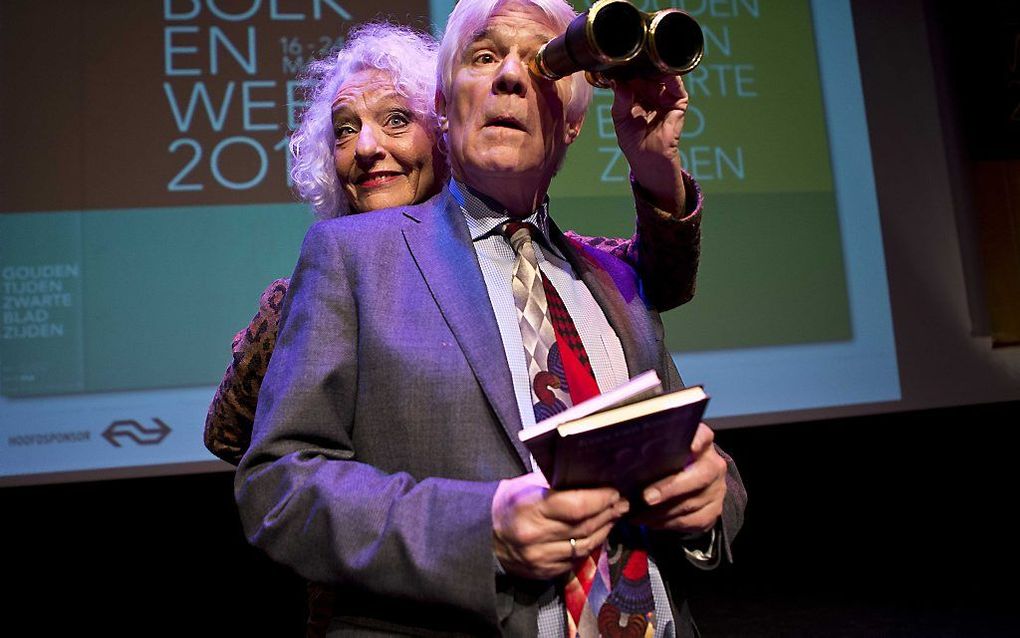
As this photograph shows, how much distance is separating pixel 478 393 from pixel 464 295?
0.44ft

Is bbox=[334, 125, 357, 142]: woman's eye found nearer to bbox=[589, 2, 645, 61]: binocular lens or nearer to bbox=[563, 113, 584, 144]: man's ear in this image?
bbox=[563, 113, 584, 144]: man's ear

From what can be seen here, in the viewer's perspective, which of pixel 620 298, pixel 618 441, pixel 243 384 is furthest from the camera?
pixel 243 384

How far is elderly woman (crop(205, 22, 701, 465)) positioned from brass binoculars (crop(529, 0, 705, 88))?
36cm

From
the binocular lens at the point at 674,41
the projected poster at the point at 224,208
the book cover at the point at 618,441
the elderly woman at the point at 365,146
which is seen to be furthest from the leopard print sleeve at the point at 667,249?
the projected poster at the point at 224,208

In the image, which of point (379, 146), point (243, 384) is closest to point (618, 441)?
point (243, 384)

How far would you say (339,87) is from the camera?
67.6 inches

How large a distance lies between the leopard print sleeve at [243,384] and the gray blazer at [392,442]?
43 cm

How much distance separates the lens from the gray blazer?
82 cm

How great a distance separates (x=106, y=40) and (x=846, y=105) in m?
2.53

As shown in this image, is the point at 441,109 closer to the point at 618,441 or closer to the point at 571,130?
the point at 571,130

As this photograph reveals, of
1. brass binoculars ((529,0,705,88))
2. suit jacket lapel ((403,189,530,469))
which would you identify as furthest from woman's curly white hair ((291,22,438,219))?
brass binoculars ((529,0,705,88))

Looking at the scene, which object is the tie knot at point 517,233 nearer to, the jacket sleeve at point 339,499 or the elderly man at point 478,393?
the elderly man at point 478,393

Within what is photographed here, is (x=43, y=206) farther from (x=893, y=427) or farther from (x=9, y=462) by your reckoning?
(x=893, y=427)

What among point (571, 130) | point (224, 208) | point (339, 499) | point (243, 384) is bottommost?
point (339, 499)
